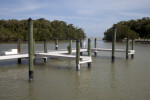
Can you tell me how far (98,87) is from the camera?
32.5ft

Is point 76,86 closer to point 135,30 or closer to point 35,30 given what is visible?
point 35,30

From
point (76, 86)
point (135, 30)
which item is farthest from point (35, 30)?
point (76, 86)

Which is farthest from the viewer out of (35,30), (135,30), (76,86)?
(135,30)

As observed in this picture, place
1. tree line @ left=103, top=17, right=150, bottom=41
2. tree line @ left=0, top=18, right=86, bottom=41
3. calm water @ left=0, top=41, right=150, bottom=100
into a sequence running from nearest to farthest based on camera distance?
1. calm water @ left=0, top=41, right=150, bottom=100
2. tree line @ left=0, top=18, right=86, bottom=41
3. tree line @ left=103, top=17, right=150, bottom=41

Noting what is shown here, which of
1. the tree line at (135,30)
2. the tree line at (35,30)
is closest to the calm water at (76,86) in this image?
the tree line at (35,30)

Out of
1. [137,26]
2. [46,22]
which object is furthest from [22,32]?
[137,26]

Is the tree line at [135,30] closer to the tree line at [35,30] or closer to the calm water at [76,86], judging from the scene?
the tree line at [35,30]

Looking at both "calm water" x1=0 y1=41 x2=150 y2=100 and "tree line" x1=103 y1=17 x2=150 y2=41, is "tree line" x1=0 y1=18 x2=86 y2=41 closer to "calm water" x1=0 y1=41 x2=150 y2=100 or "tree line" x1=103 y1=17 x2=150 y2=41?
"tree line" x1=103 y1=17 x2=150 y2=41

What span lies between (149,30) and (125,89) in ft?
236

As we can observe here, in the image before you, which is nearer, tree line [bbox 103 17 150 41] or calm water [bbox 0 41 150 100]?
calm water [bbox 0 41 150 100]

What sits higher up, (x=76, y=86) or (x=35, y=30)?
(x=35, y=30)

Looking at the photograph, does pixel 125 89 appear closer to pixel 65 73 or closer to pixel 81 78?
pixel 81 78

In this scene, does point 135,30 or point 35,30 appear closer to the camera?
point 35,30

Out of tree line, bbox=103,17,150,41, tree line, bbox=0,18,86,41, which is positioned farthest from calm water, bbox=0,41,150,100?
tree line, bbox=103,17,150,41
